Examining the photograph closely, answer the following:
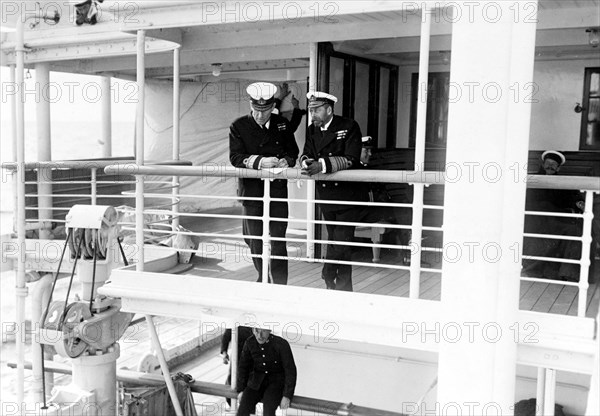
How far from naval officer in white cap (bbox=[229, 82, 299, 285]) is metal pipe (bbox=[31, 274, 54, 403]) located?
2.86 meters

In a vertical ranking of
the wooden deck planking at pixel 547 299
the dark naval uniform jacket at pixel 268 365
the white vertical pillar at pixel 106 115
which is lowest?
the dark naval uniform jacket at pixel 268 365

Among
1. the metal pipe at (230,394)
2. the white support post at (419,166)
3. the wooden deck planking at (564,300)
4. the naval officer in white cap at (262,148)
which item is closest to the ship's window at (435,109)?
the wooden deck planking at (564,300)

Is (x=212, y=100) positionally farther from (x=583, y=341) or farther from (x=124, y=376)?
(x=583, y=341)

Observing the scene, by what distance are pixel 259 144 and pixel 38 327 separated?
3496mm

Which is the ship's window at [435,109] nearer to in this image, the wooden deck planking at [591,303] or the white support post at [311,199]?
the white support post at [311,199]

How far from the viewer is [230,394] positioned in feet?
27.9

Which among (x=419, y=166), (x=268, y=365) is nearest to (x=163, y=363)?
(x=268, y=365)

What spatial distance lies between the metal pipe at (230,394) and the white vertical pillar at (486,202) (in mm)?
3010

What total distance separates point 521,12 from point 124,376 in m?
6.79

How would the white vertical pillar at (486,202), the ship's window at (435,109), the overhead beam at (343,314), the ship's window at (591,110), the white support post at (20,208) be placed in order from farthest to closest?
the ship's window at (435,109)
the ship's window at (591,110)
the white support post at (20,208)
the overhead beam at (343,314)
the white vertical pillar at (486,202)

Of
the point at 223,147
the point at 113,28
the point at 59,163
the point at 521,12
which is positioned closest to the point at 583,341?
the point at 521,12

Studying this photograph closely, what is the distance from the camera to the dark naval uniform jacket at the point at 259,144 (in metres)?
6.64

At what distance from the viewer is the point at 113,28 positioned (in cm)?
1066

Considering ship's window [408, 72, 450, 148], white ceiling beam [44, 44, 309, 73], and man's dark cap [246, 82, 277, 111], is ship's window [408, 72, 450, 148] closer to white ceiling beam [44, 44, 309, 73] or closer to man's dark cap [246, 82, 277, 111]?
white ceiling beam [44, 44, 309, 73]
